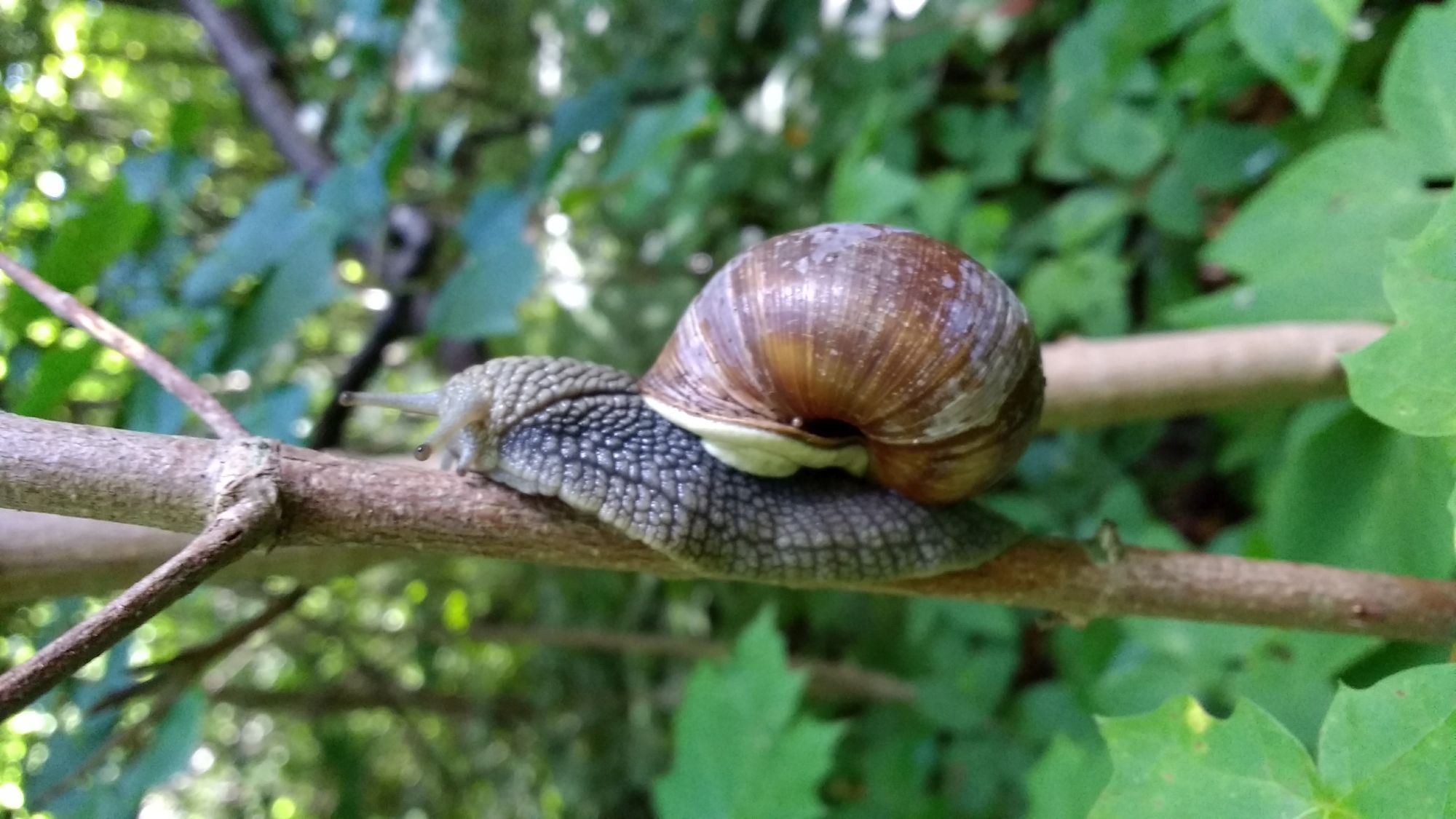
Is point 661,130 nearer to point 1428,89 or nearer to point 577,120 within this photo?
point 577,120

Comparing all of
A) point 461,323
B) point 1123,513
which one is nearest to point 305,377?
point 461,323

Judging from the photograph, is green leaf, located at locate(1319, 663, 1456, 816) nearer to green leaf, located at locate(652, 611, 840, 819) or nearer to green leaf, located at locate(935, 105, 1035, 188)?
green leaf, located at locate(652, 611, 840, 819)

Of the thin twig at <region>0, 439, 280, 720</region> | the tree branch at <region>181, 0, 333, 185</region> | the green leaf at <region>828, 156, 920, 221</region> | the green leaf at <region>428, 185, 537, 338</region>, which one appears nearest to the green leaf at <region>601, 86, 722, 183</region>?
the green leaf at <region>428, 185, 537, 338</region>

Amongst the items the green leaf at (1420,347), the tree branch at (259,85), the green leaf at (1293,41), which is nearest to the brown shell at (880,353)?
the green leaf at (1420,347)

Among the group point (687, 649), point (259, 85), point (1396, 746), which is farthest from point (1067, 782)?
point (259, 85)

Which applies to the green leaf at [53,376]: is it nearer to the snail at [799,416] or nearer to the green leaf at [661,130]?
the snail at [799,416]

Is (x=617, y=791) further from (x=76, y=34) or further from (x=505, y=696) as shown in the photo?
(x=76, y=34)
